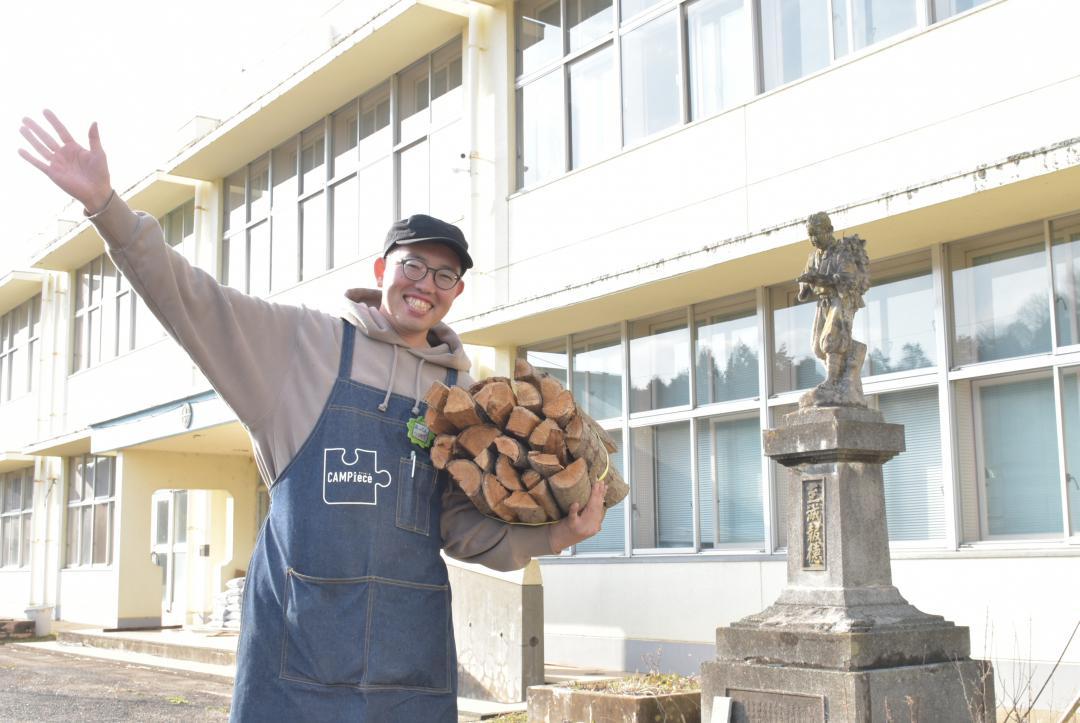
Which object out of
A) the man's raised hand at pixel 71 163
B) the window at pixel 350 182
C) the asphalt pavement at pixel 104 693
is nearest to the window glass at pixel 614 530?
the window at pixel 350 182

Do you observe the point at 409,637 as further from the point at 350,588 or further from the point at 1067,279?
the point at 1067,279

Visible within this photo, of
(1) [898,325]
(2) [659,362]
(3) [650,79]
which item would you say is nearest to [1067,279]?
(1) [898,325]

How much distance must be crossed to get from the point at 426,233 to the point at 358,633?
110cm

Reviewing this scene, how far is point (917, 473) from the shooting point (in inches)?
404

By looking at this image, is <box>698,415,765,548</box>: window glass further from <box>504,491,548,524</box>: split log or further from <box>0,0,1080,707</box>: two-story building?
<box>504,491,548,524</box>: split log

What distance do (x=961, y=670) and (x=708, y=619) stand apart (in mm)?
4682

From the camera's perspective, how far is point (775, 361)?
1176 centimetres

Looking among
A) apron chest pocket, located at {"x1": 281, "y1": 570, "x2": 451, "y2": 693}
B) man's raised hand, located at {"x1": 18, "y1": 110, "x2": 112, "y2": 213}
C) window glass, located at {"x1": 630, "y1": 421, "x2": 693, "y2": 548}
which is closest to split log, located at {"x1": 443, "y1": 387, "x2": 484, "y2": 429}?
apron chest pocket, located at {"x1": 281, "y1": 570, "x2": 451, "y2": 693}

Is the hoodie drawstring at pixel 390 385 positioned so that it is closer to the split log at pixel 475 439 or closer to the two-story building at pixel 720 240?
the split log at pixel 475 439

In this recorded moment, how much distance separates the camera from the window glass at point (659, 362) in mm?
12859

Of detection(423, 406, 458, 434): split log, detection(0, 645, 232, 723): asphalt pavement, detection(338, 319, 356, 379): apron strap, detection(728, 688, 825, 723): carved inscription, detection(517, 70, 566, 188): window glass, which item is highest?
detection(517, 70, 566, 188): window glass

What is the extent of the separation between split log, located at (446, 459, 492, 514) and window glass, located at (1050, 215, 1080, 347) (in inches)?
287

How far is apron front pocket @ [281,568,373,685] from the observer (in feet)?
10.0

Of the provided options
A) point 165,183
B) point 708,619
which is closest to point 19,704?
point 708,619
